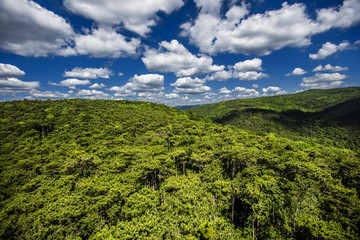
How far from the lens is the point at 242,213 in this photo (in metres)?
27.8

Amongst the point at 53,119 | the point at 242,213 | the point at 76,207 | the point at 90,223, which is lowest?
the point at 242,213

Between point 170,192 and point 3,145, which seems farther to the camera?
point 3,145

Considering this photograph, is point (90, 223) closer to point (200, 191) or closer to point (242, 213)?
point (200, 191)

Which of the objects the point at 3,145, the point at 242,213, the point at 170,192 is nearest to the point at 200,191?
the point at 170,192

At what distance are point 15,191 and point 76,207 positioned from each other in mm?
23399

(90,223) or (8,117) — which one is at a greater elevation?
(8,117)

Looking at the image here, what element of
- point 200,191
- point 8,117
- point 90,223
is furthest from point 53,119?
point 200,191

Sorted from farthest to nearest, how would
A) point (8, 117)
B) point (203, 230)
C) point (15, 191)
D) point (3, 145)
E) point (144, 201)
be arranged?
point (8, 117) < point (3, 145) < point (15, 191) < point (144, 201) < point (203, 230)

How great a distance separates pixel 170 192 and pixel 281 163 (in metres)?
24.0

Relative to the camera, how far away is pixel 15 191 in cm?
2934

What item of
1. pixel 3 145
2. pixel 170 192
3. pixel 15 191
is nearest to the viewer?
pixel 170 192

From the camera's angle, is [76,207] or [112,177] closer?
[76,207]

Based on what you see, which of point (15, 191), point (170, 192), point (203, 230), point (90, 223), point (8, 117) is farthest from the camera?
point (8, 117)

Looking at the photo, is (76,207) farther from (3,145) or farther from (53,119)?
(53,119)
